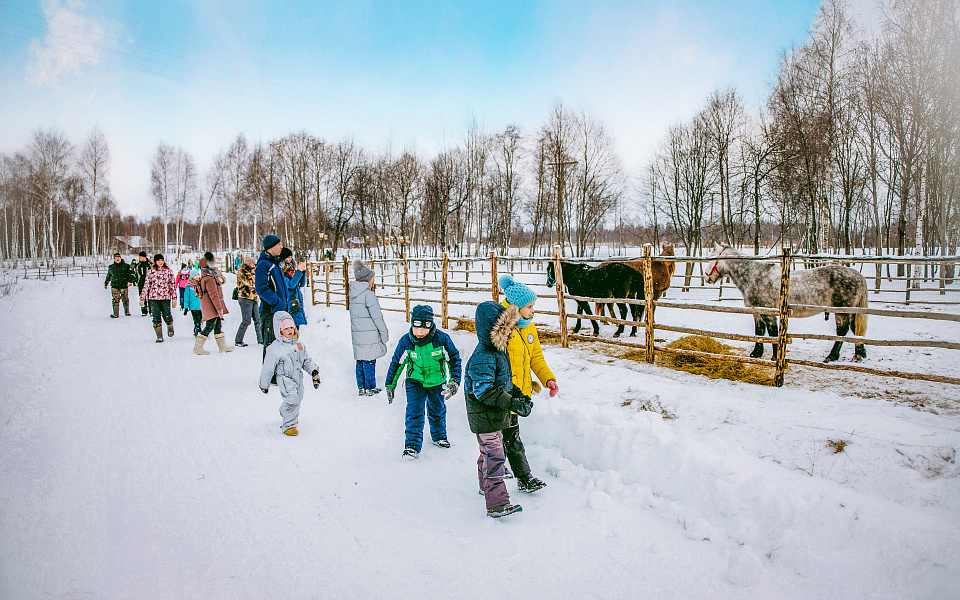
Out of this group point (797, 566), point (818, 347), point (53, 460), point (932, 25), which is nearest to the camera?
point (797, 566)

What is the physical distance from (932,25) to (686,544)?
60.8 ft

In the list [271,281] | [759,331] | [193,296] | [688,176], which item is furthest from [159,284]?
[688,176]

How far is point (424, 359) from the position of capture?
3.82 m

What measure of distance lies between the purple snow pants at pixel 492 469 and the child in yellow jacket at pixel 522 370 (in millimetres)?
156

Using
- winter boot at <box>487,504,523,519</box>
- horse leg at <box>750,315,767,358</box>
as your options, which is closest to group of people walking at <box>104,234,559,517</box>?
winter boot at <box>487,504,523,519</box>

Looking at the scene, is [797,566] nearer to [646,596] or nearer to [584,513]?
[646,596]

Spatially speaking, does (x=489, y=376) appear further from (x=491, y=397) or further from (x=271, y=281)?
(x=271, y=281)

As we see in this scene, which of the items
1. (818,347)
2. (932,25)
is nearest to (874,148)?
(932,25)

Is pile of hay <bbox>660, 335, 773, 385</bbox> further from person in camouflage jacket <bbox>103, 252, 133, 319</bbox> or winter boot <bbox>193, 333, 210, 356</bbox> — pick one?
person in camouflage jacket <bbox>103, 252, 133, 319</bbox>

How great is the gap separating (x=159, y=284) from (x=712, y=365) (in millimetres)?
9558

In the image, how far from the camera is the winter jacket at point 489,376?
298 cm

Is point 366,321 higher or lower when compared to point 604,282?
lower

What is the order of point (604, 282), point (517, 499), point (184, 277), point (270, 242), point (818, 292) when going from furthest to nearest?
1. point (184, 277)
2. point (604, 282)
3. point (818, 292)
4. point (270, 242)
5. point (517, 499)

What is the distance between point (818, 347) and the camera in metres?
7.10
